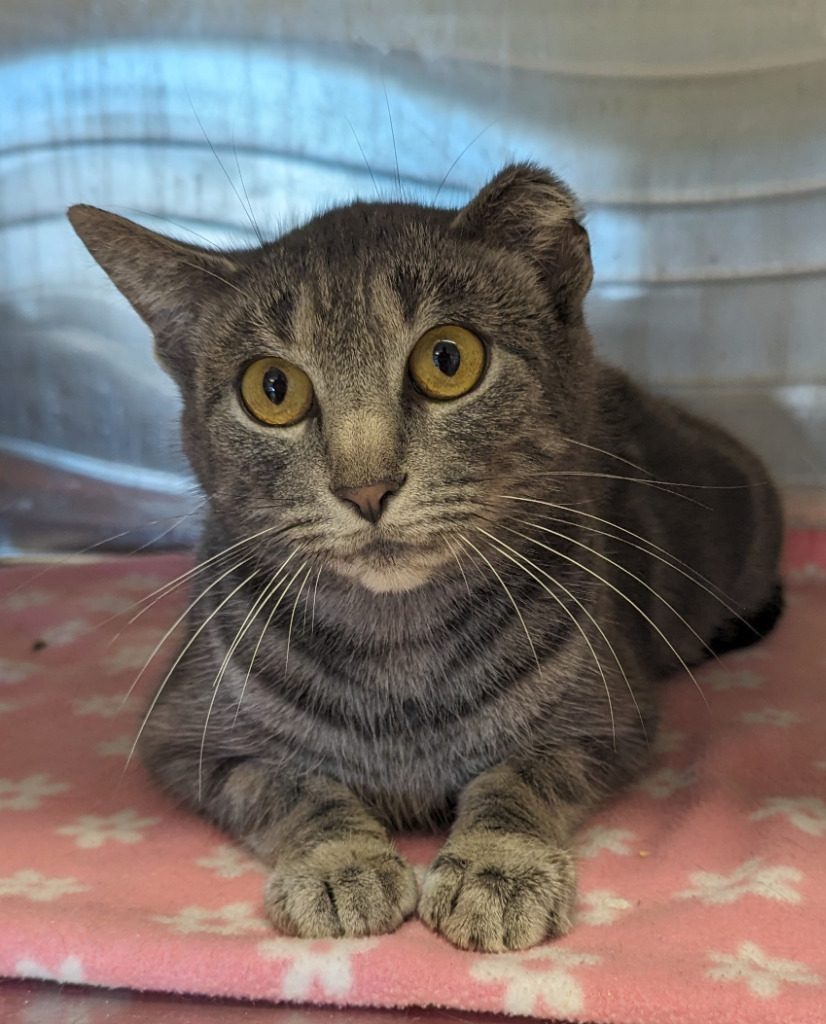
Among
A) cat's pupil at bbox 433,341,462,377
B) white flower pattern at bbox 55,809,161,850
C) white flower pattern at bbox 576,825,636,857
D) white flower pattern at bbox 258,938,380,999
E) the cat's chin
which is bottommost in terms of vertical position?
white flower pattern at bbox 55,809,161,850

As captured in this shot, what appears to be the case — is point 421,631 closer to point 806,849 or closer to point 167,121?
point 806,849

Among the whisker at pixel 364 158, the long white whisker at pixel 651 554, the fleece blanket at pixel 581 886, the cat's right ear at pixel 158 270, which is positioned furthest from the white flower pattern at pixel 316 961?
the whisker at pixel 364 158

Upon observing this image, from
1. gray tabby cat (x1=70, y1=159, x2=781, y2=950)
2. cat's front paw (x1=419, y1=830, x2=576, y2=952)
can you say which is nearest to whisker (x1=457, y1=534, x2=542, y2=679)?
gray tabby cat (x1=70, y1=159, x2=781, y2=950)

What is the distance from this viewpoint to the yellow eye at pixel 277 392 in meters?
1.10

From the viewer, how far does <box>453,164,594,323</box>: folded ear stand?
112cm

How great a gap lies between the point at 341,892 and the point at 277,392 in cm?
53

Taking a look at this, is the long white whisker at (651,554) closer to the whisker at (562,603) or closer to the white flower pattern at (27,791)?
the whisker at (562,603)

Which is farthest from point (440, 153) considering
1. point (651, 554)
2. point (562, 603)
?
point (562, 603)

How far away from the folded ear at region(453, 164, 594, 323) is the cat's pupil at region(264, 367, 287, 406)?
0.27m

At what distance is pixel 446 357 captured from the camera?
107 centimetres

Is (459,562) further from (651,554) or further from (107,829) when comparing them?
(107,829)

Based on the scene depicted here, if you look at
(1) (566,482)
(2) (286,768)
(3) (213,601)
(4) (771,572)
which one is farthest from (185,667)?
(4) (771,572)

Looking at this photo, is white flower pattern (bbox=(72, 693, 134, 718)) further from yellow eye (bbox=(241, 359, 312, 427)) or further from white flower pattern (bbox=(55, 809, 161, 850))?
yellow eye (bbox=(241, 359, 312, 427))

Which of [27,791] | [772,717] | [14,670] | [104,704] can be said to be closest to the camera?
[27,791]
